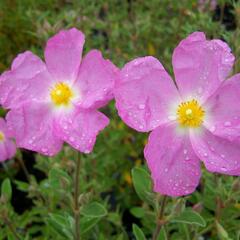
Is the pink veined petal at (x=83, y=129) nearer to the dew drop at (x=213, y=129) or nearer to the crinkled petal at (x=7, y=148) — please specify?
the dew drop at (x=213, y=129)

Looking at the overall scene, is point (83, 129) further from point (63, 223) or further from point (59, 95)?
point (63, 223)

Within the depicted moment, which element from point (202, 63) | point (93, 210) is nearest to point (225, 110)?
point (202, 63)

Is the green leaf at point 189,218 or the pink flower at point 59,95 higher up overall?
the pink flower at point 59,95

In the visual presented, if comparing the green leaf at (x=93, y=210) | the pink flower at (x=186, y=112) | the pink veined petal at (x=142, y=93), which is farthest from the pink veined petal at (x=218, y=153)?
the green leaf at (x=93, y=210)

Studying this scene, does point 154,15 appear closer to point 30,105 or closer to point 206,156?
point 30,105

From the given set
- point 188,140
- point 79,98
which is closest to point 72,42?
point 79,98

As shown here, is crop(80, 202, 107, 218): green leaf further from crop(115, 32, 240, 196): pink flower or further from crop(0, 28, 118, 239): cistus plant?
crop(115, 32, 240, 196): pink flower
